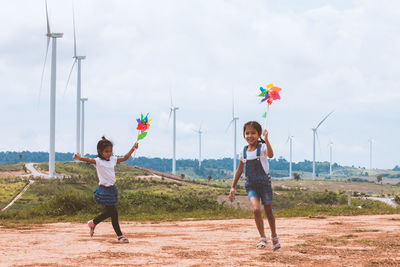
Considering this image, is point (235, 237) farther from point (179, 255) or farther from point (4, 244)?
point (4, 244)

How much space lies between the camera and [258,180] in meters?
9.08

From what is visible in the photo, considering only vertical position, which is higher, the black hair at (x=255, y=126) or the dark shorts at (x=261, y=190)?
the black hair at (x=255, y=126)

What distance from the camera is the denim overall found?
9.06 metres

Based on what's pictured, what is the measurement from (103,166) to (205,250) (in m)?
2.76

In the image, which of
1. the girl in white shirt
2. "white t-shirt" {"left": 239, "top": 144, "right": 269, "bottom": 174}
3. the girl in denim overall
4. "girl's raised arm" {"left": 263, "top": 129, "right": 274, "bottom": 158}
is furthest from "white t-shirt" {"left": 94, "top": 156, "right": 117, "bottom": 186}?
"girl's raised arm" {"left": 263, "top": 129, "right": 274, "bottom": 158}

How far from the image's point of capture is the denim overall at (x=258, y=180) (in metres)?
9.06

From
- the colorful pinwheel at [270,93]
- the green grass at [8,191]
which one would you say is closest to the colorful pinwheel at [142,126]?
the colorful pinwheel at [270,93]

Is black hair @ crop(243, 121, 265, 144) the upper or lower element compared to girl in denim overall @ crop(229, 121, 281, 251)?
upper

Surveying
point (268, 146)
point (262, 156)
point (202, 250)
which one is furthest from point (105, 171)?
point (268, 146)

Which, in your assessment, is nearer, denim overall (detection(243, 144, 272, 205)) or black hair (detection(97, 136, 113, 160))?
denim overall (detection(243, 144, 272, 205))

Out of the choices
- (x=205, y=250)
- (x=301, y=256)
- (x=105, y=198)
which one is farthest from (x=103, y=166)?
(x=301, y=256)

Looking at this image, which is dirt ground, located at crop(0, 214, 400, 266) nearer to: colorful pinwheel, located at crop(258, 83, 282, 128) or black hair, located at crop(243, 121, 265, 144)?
black hair, located at crop(243, 121, 265, 144)

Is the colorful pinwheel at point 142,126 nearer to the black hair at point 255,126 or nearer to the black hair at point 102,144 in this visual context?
the black hair at point 102,144

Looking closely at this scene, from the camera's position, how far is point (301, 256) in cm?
845
